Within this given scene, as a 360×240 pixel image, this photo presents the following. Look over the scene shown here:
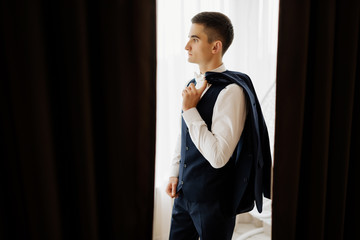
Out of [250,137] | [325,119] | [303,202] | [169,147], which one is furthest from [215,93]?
[169,147]

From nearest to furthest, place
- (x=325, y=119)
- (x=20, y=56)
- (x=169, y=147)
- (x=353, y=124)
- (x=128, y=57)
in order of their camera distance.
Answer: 1. (x=20, y=56)
2. (x=128, y=57)
3. (x=325, y=119)
4. (x=353, y=124)
5. (x=169, y=147)

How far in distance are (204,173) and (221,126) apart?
0.23 meters

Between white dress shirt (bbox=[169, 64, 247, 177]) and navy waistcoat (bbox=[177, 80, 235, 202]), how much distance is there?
61mm

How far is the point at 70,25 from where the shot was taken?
68cm

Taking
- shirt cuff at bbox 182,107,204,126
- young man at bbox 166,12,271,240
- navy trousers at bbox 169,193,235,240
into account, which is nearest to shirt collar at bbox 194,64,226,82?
young man at bbox 166,12,271,240

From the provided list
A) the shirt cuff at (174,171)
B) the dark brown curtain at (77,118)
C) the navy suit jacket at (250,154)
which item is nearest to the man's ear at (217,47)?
the navy suit jacket at (250,154)

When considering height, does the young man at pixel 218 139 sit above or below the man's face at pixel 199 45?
below

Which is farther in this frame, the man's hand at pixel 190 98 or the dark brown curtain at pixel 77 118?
the man's hand at pixel 190 98

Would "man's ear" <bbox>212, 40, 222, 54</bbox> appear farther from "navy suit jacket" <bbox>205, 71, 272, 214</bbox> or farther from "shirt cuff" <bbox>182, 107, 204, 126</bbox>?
"shirt cuff" <bbox>182, 107, 204, 126</bbox>

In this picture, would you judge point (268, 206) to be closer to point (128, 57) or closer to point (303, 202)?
point (303, 202)

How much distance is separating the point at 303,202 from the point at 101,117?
2.93 ft

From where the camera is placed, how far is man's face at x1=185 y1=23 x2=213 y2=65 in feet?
3.56

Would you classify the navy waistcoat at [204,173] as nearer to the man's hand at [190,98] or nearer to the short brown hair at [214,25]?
the man's hand at [190,98]

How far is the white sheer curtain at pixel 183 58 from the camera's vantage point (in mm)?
1797
